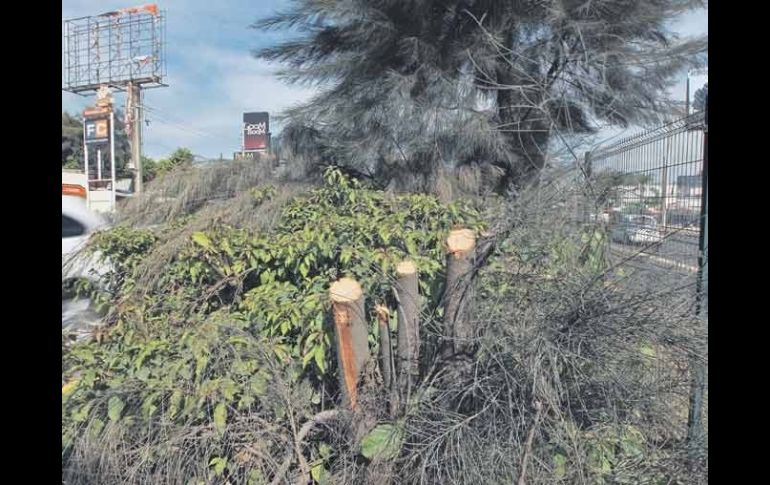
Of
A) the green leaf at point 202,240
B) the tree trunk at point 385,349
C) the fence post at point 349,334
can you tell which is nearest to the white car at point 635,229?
the tree trunk at point 385,349

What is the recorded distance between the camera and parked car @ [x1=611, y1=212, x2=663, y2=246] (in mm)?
2598

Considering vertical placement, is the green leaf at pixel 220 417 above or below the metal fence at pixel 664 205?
below

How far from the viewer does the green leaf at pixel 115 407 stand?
1.93 metres

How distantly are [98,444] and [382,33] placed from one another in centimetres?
384

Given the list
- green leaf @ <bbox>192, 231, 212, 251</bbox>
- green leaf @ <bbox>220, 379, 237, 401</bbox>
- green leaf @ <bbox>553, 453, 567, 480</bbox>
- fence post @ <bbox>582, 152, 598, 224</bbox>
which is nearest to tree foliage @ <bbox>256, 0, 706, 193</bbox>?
fence post @ <bbox>582, 152, 598, 224</bbox>

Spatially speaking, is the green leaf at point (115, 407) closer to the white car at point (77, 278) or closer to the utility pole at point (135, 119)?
the white car at point (77, 278)

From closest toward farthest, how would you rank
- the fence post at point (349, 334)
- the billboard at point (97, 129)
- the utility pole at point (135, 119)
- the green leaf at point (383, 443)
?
1. the green leaf at point (383, 443)
2. the fence post at point (349, 334)
3. the billboard at point (97, 129)
4. the utility pole at point (135, 119)

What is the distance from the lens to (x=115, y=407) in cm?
196

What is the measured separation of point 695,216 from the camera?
236 cm

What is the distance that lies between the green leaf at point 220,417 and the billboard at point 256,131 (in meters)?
3.44

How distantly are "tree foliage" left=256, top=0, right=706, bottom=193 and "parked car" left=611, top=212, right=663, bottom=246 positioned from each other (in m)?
1.51

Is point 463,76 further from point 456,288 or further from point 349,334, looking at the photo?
point 349,334

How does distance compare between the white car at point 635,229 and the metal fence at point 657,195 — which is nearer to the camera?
the metal fence at point 657,195

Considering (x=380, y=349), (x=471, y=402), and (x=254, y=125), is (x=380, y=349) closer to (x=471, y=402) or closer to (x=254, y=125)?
(x=471, y=402)
